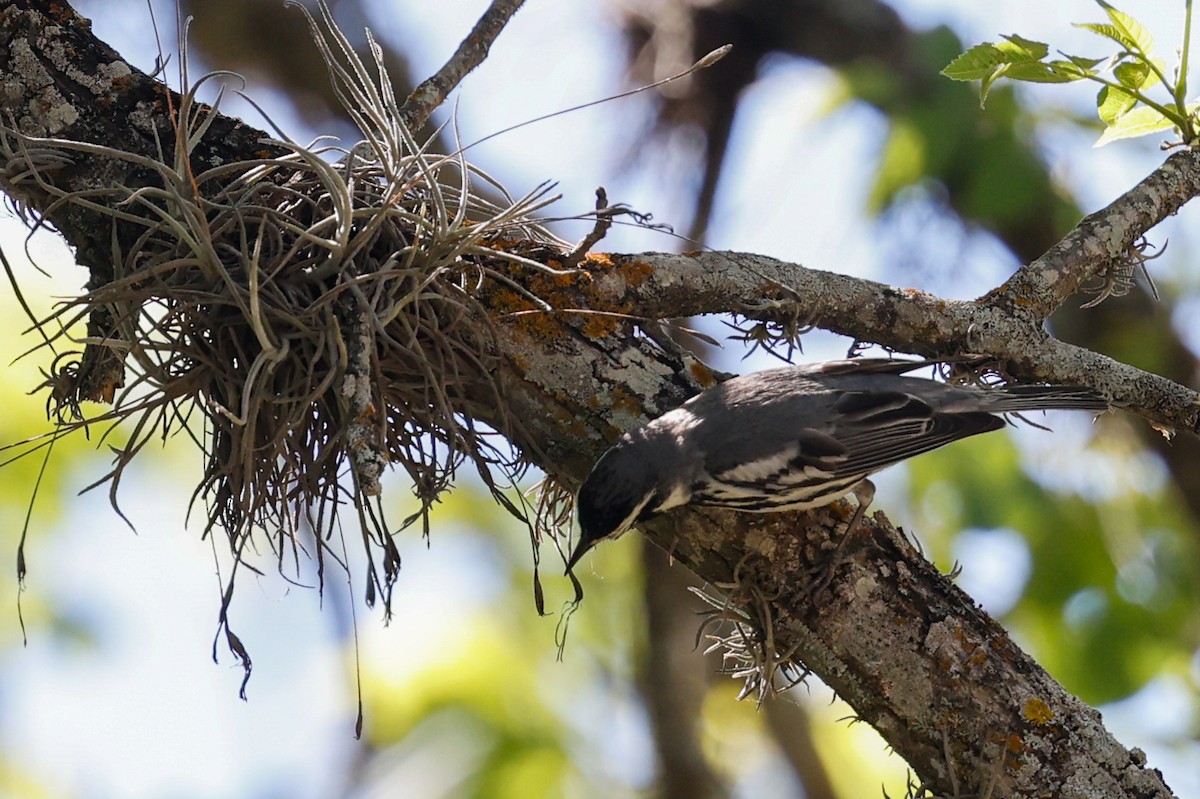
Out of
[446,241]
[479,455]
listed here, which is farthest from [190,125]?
[479,455]

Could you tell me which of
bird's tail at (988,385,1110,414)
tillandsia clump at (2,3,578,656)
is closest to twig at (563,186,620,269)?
tillandsia clump at (2,3,578,656)

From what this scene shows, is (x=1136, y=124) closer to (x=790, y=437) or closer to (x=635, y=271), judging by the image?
(x=790, y=437)

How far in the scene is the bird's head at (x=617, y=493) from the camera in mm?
2506

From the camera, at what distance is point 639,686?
5711 mm

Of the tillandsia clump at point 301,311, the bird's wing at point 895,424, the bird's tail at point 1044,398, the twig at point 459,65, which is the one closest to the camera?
the tillandsia clump at point 301,311

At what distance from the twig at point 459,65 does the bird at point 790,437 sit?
113cm

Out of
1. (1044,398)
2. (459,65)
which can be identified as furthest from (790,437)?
(459,65)

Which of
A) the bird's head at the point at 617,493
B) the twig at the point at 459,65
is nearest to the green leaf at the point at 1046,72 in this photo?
the bird's head at the point at 617,493

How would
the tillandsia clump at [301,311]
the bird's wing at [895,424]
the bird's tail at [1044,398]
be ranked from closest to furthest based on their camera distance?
the tillandsia clump at [301,311]
the bird's wing at [895,424]
the bird's tail at [1044,398]

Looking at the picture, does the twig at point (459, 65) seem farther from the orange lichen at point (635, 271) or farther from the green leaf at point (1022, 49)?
the green leaf at point (1022, 49)

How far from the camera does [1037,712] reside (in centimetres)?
257

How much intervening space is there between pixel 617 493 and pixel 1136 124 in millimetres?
1622

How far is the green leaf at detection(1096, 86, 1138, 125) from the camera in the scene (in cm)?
268

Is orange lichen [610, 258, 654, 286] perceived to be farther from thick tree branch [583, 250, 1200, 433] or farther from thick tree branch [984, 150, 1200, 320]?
thick tree branch [984, 150, 1200, 320]
